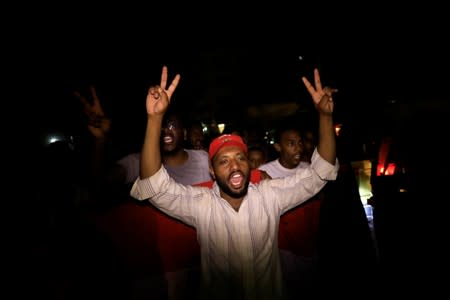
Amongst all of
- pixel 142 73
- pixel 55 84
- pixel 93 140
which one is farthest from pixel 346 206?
pixel 142 73

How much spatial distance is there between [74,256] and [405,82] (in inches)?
580

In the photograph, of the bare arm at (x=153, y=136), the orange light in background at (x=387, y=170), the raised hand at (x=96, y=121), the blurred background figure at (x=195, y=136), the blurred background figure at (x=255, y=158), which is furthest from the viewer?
the blurred background figure at (x=195, y=136)

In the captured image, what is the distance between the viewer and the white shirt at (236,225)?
2256 millimetres

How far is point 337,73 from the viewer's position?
14.0m

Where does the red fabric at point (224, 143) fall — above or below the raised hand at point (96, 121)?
below

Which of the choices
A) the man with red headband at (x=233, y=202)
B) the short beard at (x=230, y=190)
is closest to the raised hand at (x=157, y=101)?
the man with red headband at (x=233, y=202)

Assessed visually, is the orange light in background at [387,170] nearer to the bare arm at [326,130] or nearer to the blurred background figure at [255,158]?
the blurred background figure at [255,158]

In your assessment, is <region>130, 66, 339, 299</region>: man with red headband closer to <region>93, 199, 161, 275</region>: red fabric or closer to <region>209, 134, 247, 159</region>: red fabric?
<region>209, 134, 247, 159</region>: red fabric

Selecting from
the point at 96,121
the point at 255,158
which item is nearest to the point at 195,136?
the point at 255,158

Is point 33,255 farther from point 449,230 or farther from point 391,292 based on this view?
point 449,230

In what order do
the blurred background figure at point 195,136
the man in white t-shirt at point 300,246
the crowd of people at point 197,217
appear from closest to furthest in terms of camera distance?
the crowd of people at point 197,217 → the man in white t-shirt at point 300,246 → the blurred background figure at point 195,136

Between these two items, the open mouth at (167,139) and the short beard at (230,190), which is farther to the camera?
the open mouth at (167,139)

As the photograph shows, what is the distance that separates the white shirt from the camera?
2.26m

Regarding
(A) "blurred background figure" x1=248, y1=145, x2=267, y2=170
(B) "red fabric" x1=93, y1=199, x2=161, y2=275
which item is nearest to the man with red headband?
(B) "red fabric" x1=93, y1=199, x2=161, y2=275
